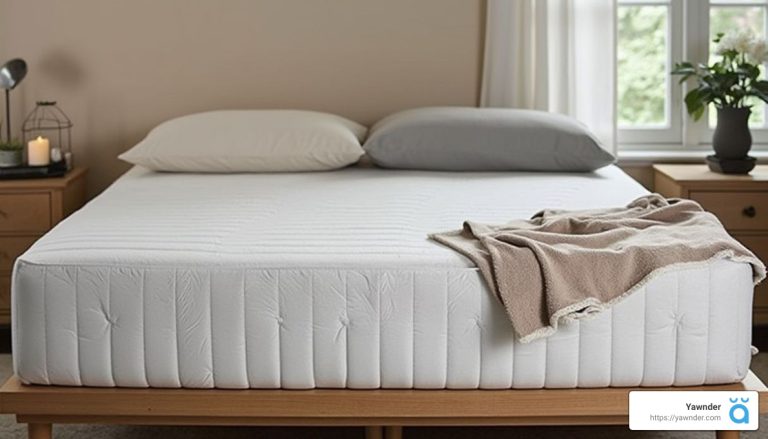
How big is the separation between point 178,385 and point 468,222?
76 centimetres

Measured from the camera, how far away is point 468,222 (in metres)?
2.96

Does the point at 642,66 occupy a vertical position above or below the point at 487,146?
above

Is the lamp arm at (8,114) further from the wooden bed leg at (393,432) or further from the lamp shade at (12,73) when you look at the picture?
the wooden bed leg at (393,432)

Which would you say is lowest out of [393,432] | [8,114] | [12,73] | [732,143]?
[393,432]

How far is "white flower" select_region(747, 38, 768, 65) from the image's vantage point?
4.26 metres

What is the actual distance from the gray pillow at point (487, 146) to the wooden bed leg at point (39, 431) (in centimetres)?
152

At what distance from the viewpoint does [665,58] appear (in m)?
4.67

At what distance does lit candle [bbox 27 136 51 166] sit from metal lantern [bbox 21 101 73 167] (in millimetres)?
276

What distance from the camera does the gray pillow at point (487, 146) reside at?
3.96m

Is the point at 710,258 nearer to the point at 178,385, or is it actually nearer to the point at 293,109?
the point at 178,385

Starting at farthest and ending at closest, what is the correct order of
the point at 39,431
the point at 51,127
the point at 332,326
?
the point at 51,127
the point at 39,431
the point at 332,326

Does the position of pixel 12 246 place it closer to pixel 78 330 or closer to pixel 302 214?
pixel 302 214

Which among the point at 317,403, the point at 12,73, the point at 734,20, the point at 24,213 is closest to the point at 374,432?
the point at 317,403

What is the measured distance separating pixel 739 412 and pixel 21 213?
2.38 meters
